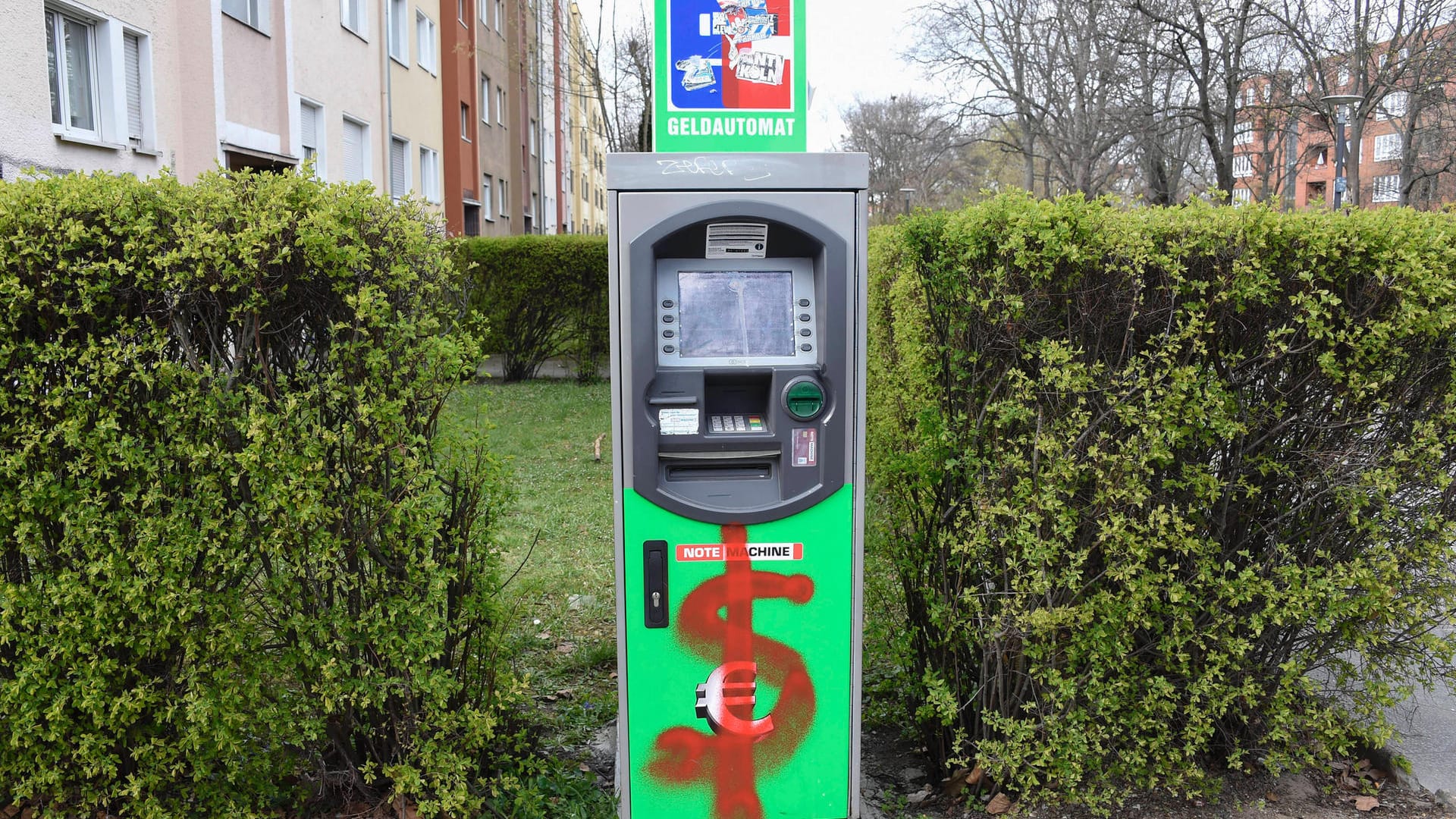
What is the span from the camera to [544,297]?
13836mm

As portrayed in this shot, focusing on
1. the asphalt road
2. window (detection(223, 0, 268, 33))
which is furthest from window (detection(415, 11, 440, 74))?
the asphalt road

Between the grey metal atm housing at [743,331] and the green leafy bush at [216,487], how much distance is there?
545 millimetres

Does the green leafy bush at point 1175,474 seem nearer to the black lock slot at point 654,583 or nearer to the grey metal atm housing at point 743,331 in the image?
the grey metal atm housing at point 743,331

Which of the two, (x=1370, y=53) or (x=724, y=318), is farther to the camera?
(x=1370, y=53)

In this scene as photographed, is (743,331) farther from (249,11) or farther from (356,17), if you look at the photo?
(356,17)

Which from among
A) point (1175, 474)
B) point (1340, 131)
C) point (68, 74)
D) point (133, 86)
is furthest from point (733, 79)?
point (1340, 131)

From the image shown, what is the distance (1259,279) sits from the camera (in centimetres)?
269

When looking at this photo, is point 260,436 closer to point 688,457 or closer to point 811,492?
point 688,457

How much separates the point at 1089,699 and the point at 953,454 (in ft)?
2.67

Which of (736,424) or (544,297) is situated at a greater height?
(544,297)

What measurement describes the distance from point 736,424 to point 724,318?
29cm

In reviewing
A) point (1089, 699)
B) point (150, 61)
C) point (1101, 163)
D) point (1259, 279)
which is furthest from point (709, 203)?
point (1101, 163)

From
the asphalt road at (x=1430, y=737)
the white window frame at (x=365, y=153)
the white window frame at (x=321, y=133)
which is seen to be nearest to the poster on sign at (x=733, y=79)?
the asphalt road at (x=1430, y=737)

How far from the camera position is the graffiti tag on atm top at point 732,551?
107 inches
